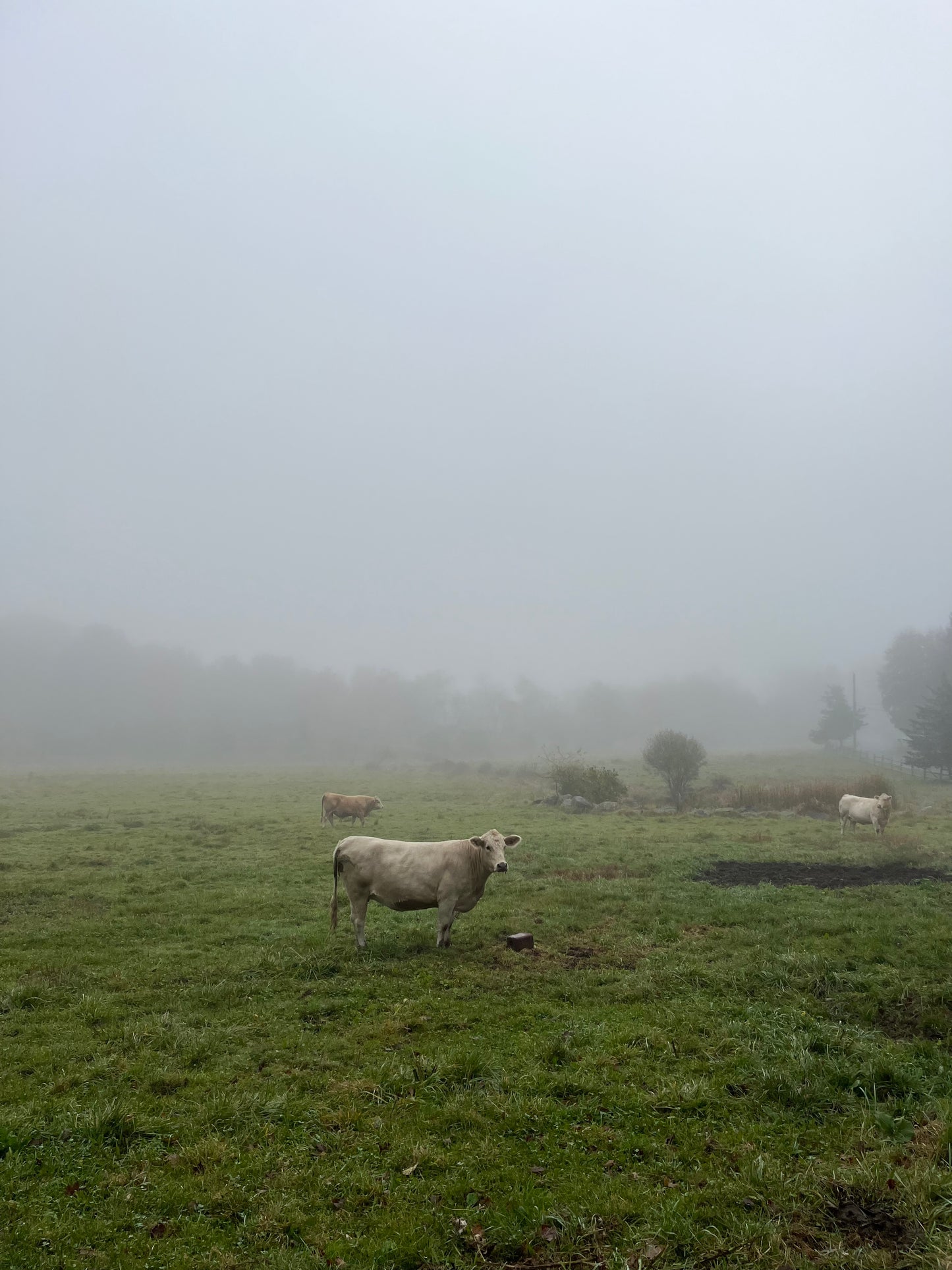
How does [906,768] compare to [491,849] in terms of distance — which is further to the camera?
[906,768]

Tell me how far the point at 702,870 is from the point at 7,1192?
58.2ft

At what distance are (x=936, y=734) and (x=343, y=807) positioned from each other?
167 ft

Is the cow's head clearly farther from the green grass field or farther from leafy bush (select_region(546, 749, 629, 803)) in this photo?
leafy bush (select_region(546, 749, 629, 803))

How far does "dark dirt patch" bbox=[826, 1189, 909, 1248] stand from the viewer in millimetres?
5008

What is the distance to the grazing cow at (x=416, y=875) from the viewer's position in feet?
40.2

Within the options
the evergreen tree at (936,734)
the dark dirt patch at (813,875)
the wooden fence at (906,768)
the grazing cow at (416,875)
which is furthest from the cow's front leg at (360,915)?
the wooden fence at (906,768)

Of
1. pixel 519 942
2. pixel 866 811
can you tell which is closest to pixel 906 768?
pixel 866 811

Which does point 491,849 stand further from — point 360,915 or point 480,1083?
point 480,1083

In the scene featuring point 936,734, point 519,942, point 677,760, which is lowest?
point 936,734

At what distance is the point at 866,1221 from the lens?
5188mm

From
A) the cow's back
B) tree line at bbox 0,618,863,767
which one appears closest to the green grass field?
the cow's back

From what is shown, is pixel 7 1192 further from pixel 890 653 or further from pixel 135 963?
pixel 890 653

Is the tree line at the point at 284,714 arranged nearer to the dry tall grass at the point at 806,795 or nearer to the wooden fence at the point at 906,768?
the wooden fence at the point at 906,768

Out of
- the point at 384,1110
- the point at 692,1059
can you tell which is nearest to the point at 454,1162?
the point at 384,1110
